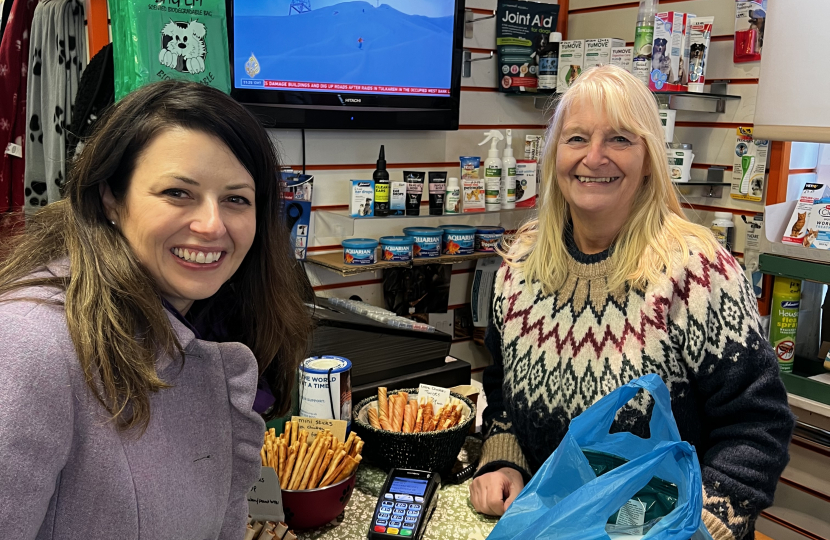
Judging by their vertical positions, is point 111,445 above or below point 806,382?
above

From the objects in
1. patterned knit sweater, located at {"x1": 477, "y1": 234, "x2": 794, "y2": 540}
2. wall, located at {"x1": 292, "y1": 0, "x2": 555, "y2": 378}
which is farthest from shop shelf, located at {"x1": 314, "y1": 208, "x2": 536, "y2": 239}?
patterned knit sweater, located at {"x1": 477, "y1": 234, "x2": 794, "y2": 540}

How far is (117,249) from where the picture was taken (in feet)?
3.64

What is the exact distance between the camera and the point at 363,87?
9.57ft

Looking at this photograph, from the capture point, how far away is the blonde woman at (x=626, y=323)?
154 centimetres

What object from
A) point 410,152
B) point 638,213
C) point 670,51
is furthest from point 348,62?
point 638,213

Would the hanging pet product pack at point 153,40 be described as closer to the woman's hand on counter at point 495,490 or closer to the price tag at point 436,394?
the price tag at point 436,394

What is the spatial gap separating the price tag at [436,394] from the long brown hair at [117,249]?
2.66 feet

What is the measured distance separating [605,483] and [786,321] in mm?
1910

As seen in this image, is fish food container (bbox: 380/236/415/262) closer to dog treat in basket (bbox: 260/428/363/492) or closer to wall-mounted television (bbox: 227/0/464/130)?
wall-mounted television (bbox: 227/0/464/130)

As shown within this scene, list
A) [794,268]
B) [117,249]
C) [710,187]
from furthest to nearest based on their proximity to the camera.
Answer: [710,187]
[794,268]
[117,249]

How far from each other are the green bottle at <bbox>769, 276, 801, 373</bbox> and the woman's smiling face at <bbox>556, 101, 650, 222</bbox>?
1282mm

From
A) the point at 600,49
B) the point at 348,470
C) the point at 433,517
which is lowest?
the point at 433,517

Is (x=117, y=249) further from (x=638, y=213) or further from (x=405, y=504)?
(x=638, y=213)

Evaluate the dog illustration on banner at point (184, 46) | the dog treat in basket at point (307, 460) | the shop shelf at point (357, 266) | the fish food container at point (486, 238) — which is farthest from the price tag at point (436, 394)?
the fish food container at point (486, 238)
